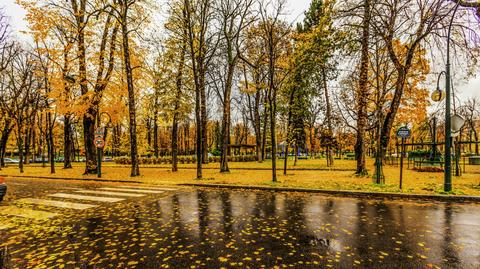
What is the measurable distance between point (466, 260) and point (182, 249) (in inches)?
192

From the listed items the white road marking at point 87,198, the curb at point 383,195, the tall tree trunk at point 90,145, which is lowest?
the white road marking at point 87,198

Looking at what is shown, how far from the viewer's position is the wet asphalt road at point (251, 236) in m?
4.35

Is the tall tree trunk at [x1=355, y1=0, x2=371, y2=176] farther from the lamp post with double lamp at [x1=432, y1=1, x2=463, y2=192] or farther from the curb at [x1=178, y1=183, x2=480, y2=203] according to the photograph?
the curb at [x1=178, y1=183, x2=480, y2=203]

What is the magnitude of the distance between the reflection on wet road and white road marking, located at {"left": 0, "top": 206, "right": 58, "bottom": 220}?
120 cm

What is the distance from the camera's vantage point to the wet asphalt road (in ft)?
14.3

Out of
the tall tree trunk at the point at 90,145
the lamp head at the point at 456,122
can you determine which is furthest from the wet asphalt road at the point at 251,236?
the tall tree trunk at the point at 90,145

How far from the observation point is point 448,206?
8.32 meters

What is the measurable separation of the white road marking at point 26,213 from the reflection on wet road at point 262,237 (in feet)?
3.95

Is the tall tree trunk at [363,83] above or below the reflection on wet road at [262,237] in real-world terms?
above

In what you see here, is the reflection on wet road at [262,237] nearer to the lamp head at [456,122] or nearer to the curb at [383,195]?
the curb at [383,195]

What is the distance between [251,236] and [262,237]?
0.80 feet

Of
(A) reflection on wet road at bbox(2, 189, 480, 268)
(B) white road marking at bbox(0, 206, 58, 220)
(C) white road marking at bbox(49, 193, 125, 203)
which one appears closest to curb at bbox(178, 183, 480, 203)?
(A) reflection on wet road at bbox(2, 189, 480, 268)

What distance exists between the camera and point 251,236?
5.54 metres

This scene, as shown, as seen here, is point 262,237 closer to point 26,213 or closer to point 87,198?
point 26,213
